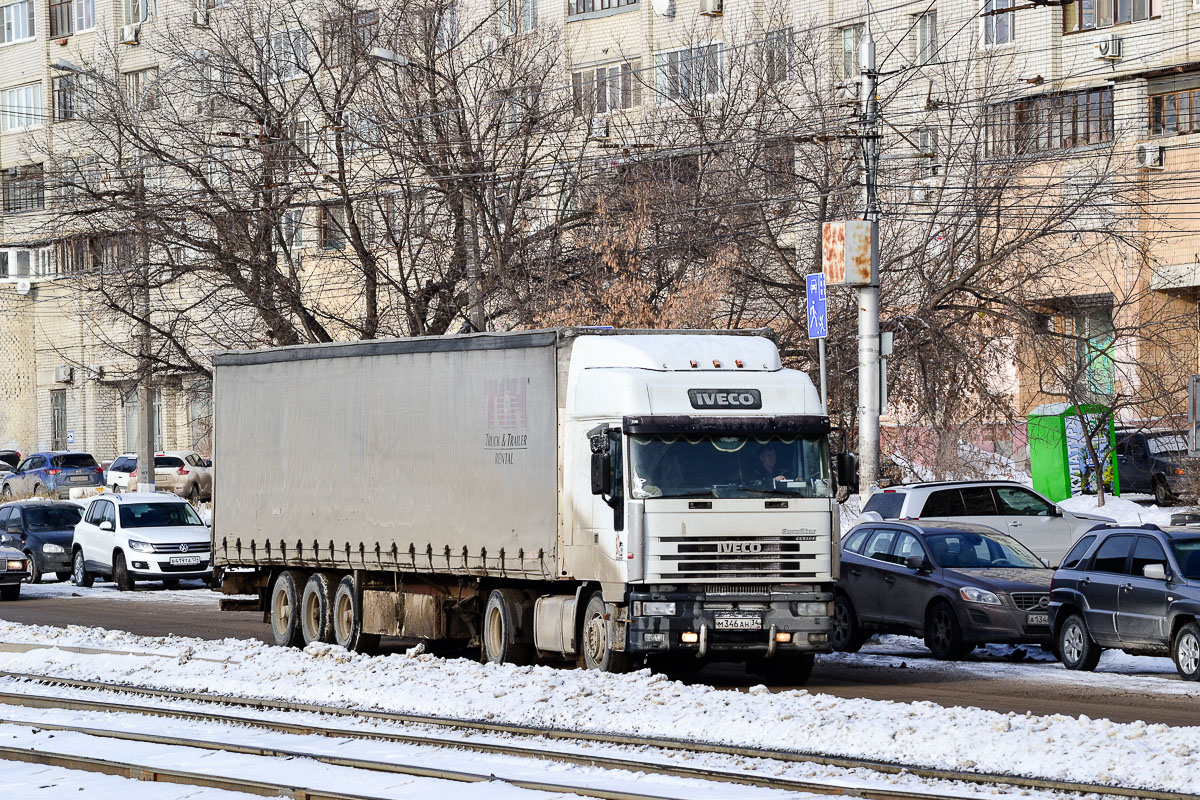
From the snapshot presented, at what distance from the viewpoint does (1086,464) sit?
39812mm

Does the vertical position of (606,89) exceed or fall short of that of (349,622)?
it exceeds it

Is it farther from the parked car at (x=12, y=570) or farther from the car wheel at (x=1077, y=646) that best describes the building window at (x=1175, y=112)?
the car wheel at (x=1077, y=646)

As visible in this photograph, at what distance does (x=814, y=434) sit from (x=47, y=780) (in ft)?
25.8

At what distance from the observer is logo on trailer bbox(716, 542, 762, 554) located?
1658 centimetres

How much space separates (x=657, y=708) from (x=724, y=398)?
3682mm

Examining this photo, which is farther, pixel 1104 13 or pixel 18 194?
pixel 18 194

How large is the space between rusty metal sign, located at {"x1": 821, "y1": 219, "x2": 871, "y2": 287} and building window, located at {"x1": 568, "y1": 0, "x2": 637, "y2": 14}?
30493 mm

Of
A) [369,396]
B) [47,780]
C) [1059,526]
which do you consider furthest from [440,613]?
[1059,526]

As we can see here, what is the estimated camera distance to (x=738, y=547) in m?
16.6

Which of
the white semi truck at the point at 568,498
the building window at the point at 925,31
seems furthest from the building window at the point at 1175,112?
the white semi truck at the point at 568,498

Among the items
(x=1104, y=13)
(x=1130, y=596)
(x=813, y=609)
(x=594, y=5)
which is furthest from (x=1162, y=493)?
(x=594, y=5)

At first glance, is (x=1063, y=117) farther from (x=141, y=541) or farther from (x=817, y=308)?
(x=141, y=541)

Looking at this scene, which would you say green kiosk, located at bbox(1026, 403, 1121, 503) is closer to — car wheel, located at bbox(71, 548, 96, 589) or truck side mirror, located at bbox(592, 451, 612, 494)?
car wheel, located at bbox(71, 548, 96, 589)

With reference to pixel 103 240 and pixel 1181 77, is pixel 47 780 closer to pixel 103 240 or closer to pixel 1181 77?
pixel 103 240
